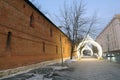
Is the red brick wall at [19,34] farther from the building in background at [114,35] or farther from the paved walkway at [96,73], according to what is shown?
A: the building in background at [114,35]

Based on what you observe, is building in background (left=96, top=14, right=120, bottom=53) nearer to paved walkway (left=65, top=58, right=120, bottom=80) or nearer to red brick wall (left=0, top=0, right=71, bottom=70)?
paved walkway (left=65, top=58, right=120, bottom=80)

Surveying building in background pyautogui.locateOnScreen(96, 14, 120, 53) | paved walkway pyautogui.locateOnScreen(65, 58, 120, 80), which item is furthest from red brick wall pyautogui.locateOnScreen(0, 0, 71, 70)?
building in background pyautogui.locateOnScreen(96, 14, 120, 53)

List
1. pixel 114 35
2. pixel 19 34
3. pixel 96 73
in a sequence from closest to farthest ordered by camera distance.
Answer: pixel 96 73 → pixel 19 34 → pixel 114 35

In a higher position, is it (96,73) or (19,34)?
(19,34)

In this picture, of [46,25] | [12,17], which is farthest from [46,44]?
[12,17]

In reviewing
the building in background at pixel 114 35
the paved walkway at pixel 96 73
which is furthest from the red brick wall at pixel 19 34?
the building in background at pixel 114 35

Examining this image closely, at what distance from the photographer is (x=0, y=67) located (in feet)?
35.7

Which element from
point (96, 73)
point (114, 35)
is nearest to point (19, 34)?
point (96, 73)

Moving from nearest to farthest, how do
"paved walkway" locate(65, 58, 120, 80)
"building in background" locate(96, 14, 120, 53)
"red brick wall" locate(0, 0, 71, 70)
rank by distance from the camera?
"paved walkway" locate(65, 58, 120, 80) → "red brick wall" locate(0, 0, 71, 70) → "building in background" locate(96, 14, 120, 53)

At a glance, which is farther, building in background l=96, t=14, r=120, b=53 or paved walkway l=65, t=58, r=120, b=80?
building in background l=96, t=14, r=120, b=53

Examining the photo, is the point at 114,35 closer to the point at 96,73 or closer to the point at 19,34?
the point at 96,73

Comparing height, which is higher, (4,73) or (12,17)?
(12,17)

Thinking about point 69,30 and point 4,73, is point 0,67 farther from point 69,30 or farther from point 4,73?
point 69,30

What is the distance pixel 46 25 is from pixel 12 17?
33.9 feet
